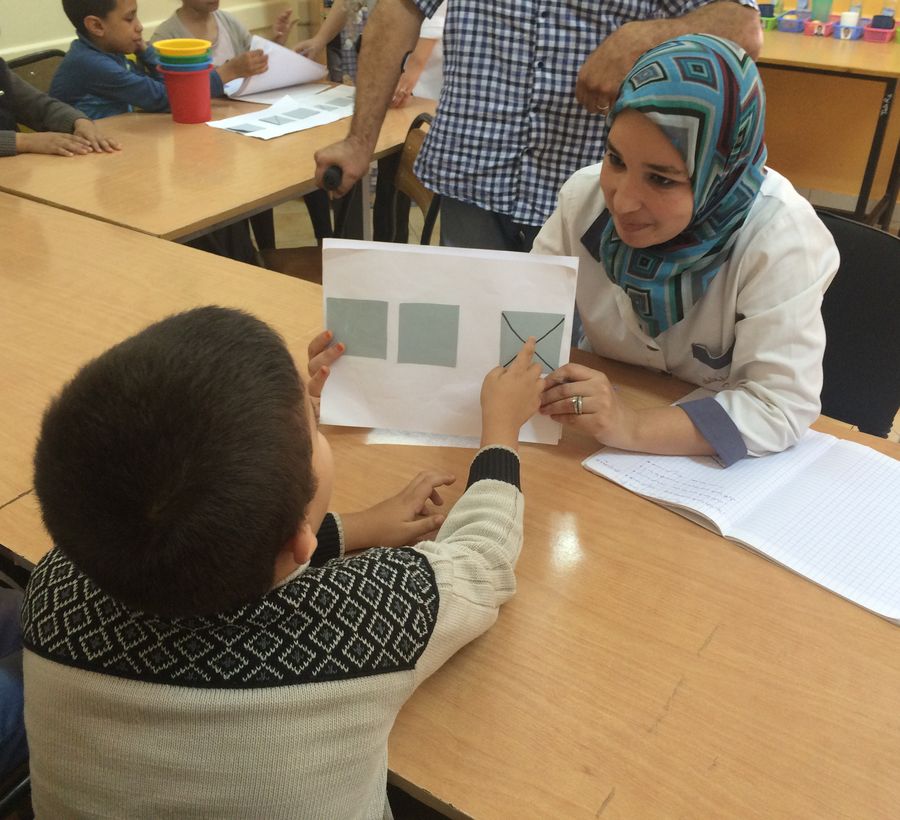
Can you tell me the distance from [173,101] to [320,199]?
57 cm

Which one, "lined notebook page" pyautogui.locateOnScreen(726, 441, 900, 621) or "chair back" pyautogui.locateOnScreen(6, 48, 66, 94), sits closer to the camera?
"lined notebook page" pyautogui.locateOnScreen(726, 441, 900, 621)

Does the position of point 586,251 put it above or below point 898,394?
above

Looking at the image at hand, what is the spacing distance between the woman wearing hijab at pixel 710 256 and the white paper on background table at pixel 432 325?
9 cm

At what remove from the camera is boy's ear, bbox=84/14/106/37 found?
270 cm

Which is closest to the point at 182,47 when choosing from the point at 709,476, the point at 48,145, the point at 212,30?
the point at 48,145

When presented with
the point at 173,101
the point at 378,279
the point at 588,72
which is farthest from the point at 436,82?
the point at 378,279

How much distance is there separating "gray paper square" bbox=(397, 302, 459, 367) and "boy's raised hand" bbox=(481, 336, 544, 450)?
70mm

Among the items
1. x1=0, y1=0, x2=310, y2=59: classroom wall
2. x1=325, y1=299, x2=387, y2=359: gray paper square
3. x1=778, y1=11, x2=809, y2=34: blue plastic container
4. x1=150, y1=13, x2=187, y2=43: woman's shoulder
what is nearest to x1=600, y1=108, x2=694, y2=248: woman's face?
x1=325, y1=299, x2=387, y2=359: gray paper square

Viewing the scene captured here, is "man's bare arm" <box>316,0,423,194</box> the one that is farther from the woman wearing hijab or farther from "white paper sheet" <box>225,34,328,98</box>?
"white paper sheet" <box>225,34,328,98</box>

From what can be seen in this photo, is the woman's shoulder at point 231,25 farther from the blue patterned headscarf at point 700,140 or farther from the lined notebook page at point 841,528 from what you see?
the lined notebook page at point 841,528

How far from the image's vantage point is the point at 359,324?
1198 mm

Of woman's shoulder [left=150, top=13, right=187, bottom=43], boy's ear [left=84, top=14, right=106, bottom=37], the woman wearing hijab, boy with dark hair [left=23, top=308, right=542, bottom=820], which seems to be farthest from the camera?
woman's shoulder [left=150, top=13, right=187, bottom=43]

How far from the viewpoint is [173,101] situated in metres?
2.62

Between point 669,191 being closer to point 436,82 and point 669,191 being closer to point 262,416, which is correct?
point 262,416
